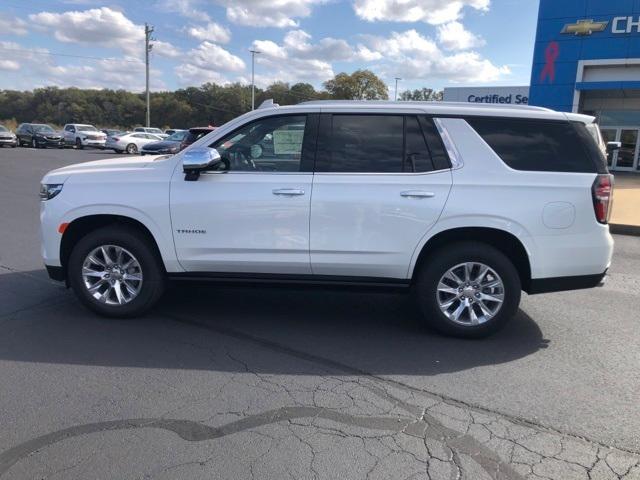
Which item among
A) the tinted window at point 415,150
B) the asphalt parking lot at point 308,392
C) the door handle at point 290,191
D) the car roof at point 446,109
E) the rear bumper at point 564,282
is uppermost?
the car roof at point 446,109

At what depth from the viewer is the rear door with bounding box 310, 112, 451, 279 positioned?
449cm

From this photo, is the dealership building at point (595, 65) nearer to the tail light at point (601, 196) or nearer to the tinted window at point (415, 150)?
the tail light at point (601, 196)

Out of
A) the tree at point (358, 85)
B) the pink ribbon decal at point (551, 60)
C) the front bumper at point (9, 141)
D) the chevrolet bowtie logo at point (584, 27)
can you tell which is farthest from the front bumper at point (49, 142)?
the tree at point (358, 85)

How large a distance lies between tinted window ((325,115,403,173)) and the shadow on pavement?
3.95 ft

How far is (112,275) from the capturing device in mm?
4902

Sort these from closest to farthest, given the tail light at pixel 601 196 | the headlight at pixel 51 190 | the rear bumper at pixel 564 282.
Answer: the tail light at pixel 601 196, the rear bumper at pixel 564 282, the headlight at pixel 51 190

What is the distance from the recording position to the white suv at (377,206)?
14.7 feet

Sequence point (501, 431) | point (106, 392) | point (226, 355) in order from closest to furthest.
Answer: point (501, 431), point (106, 392), point (226, 355)

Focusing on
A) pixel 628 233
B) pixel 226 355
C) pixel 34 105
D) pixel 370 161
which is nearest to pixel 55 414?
pixel 226 355

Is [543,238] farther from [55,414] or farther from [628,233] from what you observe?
[628,233]

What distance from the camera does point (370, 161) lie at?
15.2 feet

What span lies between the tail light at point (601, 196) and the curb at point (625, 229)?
7424mm

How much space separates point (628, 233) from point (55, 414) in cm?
1110

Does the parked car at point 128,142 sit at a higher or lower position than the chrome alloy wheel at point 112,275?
higher
